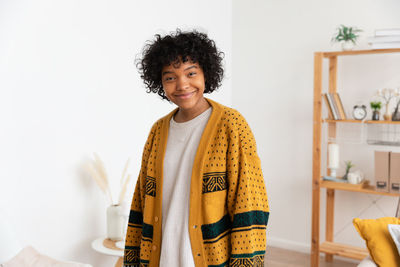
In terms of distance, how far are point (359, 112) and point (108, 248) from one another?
1938 millimetres

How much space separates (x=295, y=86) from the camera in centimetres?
330

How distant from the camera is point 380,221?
2012 millimetres

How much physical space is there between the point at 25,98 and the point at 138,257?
105 cm

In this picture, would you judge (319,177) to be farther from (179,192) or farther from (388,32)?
(179,192)

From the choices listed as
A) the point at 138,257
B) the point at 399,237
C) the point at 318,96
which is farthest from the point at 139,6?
the point at 399,237

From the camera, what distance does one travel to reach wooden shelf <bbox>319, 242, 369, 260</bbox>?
283cm

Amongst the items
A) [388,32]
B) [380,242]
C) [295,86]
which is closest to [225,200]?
[380,242]

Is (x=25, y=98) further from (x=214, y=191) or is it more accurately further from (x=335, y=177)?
(x=335, y=177)

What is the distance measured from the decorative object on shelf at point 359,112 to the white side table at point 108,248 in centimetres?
187

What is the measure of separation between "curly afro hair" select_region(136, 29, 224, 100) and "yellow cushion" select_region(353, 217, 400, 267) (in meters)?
1.22

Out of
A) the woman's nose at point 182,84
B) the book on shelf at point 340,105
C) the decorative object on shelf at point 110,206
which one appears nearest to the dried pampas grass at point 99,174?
the decorative object on shelf at point 110,206

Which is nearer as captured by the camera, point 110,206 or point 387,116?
point 110,206

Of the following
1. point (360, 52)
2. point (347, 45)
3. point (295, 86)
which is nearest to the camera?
point (360, 52)

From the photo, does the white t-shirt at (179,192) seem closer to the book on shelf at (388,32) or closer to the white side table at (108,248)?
the white side table at (108,248)
